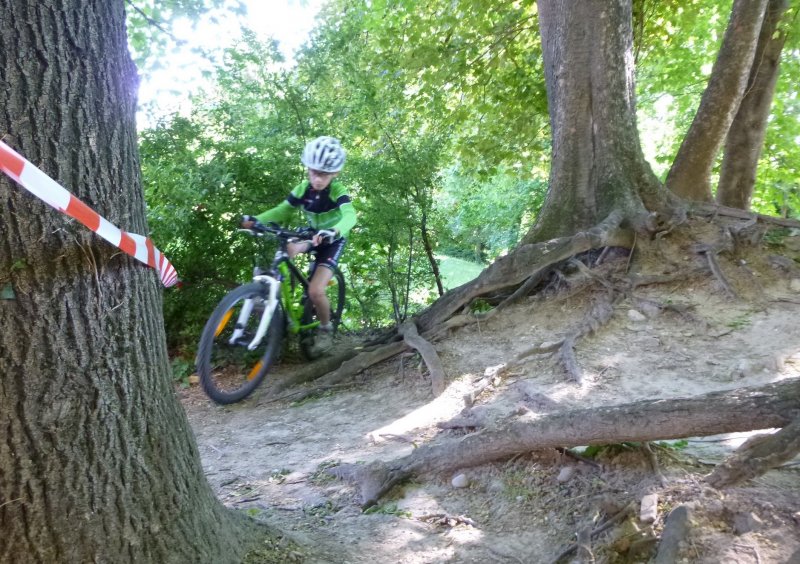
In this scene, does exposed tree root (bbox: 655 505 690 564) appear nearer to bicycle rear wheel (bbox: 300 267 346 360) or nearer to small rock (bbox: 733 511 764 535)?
small rock (bbox: 733 511 764 535)

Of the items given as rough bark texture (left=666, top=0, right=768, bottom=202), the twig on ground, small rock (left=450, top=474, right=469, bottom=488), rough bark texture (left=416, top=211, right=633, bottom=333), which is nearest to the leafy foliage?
rough bark texture (left=666, top=0, right=768, bottom=202)

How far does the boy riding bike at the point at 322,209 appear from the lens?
5.36 m

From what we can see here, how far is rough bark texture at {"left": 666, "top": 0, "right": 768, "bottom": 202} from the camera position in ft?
24.8

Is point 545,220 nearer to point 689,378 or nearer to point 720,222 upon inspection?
point 720,222

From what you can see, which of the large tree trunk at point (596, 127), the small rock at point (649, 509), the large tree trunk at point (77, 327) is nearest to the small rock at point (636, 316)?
the large tree trunk at point (596, 127)

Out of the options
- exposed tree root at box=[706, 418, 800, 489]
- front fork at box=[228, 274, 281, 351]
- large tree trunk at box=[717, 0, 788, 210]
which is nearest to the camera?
exposed tree root at box=[706, 418, 800, 489]

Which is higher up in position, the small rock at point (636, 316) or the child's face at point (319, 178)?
the child's face at point (319, 178)

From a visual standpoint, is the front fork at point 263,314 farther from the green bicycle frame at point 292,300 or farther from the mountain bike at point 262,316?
the green bicycle frame at point 292,300

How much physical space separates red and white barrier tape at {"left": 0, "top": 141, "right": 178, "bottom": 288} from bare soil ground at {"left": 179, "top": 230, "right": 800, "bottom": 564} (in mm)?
1517

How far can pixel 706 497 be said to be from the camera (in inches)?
97.8

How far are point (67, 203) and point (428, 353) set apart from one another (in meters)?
4.14

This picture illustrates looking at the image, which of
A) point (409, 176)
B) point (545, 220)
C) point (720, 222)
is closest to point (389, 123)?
point (409, 176)

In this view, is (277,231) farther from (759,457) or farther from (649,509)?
(759,457)

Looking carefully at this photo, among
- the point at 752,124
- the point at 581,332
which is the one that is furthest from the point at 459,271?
the point at 581,332
